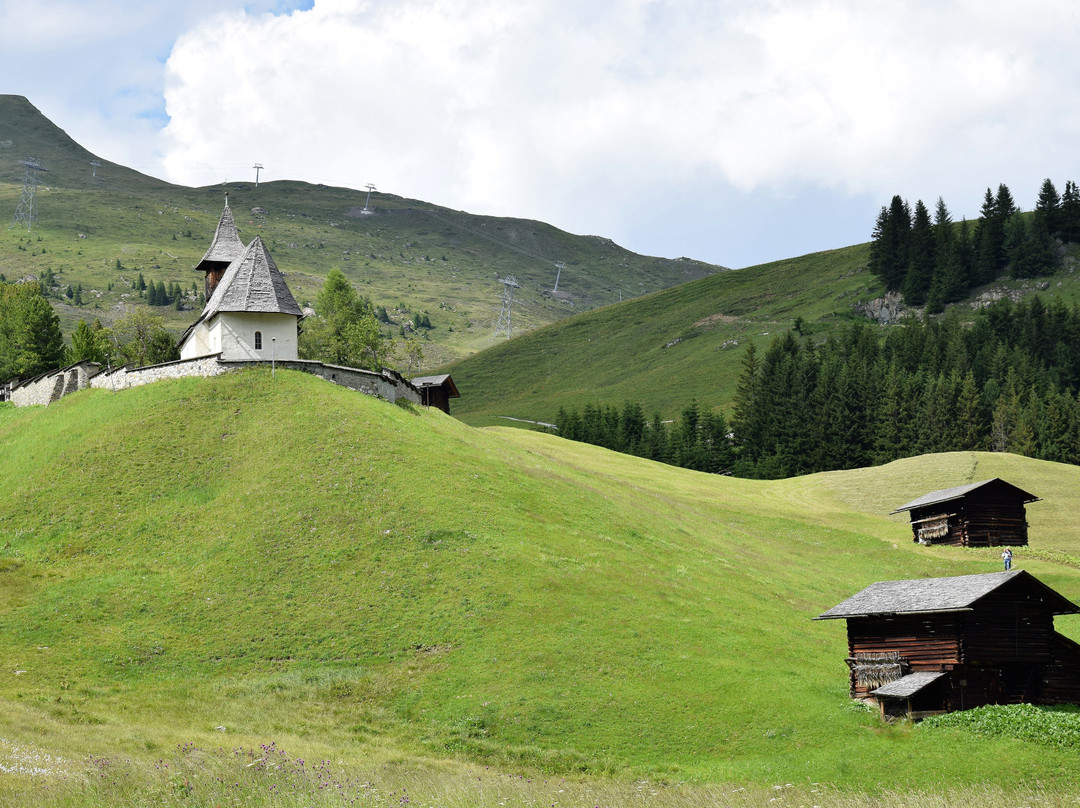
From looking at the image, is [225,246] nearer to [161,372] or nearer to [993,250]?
[161,372]

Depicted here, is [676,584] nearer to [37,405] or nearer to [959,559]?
[959,559]

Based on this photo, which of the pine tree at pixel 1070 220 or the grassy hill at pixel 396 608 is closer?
the grassy hill at pixel 396 608

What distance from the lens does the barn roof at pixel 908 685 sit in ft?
108

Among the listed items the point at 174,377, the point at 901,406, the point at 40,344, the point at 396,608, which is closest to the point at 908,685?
the point at 396,608

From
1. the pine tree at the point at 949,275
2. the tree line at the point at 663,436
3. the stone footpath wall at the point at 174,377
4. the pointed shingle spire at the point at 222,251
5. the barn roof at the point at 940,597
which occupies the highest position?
the pine tree at the point at 949,275

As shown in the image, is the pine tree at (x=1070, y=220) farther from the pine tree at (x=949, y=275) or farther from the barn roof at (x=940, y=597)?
the barn roof at (x=940, y=597)

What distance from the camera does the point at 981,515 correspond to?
69.1 meters

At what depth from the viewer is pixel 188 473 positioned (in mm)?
51188

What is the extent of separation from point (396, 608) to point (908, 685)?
822 inches

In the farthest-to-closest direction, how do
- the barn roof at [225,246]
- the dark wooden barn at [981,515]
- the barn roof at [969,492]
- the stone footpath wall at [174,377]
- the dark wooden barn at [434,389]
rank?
the dark wooden barn at [434,389] < the barn roof at [225,246] < the dark wooden barn at [981,515] < the barn roof at [969,492] < the stone footpath wall at [174,377]

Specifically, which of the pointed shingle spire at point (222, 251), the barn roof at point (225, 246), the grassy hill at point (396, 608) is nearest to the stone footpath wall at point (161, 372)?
the grassy hill at point (396, 608)

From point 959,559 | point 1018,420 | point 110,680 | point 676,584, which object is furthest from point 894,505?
point 110,680

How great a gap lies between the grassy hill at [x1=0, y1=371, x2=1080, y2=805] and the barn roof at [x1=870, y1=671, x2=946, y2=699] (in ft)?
3.98

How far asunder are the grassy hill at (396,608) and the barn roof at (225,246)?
56.2 feet
